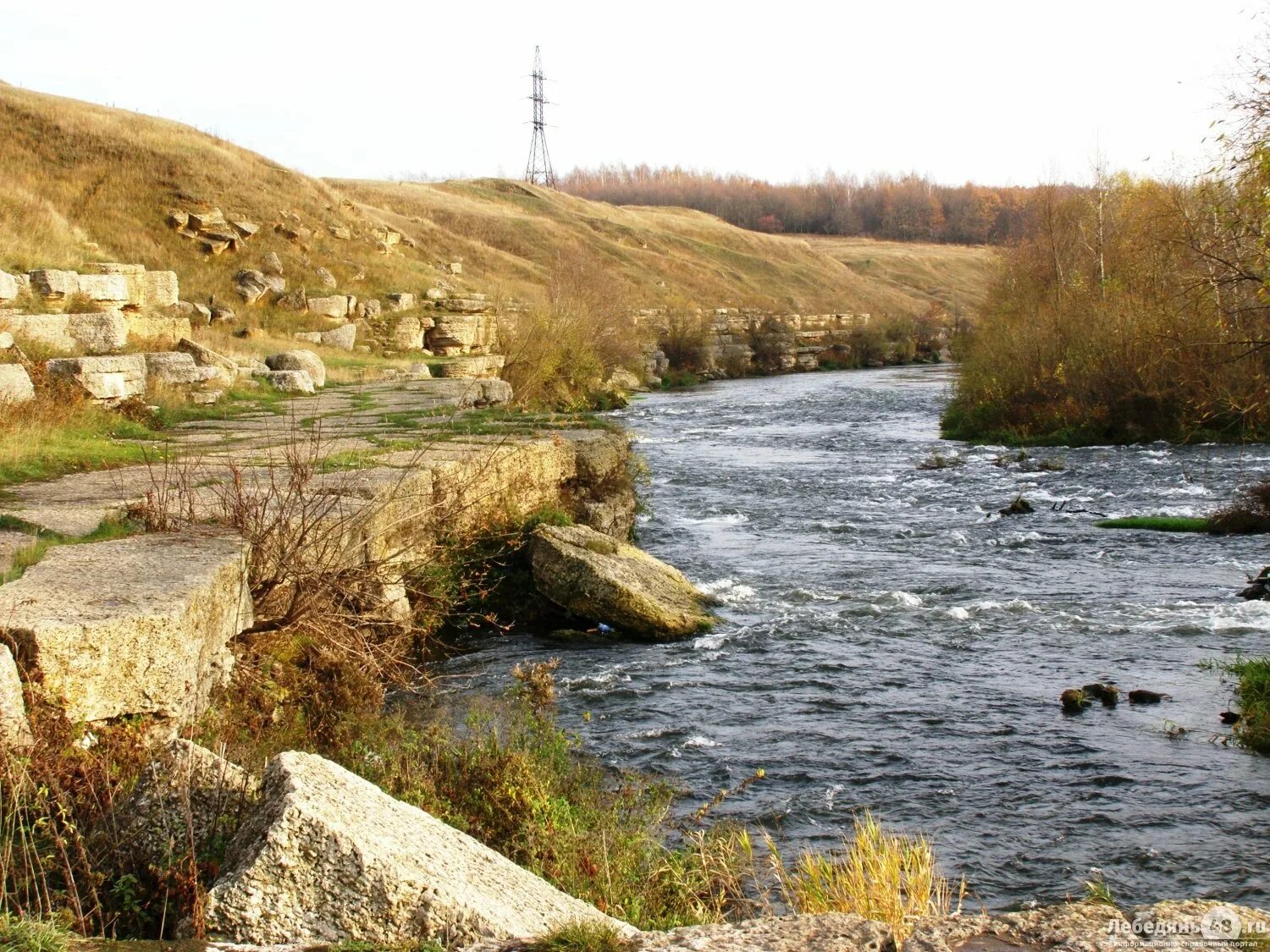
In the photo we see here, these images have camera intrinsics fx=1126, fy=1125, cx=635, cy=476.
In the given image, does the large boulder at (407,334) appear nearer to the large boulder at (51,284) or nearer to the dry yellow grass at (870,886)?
the large boulder at (51,284)

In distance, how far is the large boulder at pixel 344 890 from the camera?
10.4 ft

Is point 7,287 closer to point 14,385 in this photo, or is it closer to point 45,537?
point 14,385

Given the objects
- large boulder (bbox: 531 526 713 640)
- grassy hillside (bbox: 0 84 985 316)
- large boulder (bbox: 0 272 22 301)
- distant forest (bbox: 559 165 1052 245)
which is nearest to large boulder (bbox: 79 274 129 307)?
grassy hillside (bbox: 0 84 985 316)

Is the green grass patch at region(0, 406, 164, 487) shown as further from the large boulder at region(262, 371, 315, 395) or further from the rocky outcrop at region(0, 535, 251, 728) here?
the large boulder at region(262, 371, 315, 395)

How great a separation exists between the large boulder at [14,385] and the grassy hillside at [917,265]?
70112 millimetres

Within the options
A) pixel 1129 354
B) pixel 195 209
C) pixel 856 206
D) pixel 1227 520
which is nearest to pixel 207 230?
pixel 195 209

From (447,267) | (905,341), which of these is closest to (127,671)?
(447,267)

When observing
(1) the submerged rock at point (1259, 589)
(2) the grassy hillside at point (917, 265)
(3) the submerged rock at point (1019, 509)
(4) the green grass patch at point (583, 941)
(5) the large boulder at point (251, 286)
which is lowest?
(1) the submerged rock at point (1259, 589)

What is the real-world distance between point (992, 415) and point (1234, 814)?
17599 mm

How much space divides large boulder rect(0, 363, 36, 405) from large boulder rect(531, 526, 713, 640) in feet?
16.4

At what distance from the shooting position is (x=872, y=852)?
412 centimetres

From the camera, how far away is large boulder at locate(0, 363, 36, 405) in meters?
10.2

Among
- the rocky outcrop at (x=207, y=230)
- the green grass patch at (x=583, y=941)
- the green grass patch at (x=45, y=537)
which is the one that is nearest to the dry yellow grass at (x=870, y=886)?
the green grass patch at (x=583, y=941)

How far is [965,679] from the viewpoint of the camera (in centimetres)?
817
